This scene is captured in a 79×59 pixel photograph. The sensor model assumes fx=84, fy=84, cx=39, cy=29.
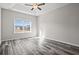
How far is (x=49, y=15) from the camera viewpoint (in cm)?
344

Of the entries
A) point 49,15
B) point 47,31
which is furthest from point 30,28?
point 49,15

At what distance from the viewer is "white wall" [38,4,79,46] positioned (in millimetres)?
3209

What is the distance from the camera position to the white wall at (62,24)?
321cm

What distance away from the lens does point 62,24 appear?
3.44 meters

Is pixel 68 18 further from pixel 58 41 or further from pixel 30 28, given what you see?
pixel 30 28

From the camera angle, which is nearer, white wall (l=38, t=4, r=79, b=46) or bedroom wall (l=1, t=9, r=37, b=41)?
bedroom wall (l=1, t=9, r=37, b=41)

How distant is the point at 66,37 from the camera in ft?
11.0

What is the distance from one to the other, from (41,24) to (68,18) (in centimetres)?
110

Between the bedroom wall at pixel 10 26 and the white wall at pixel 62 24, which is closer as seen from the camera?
the bedroom wall at pixel 10 26
